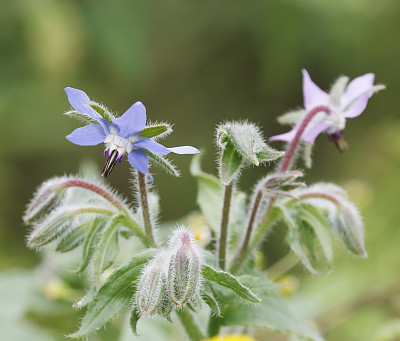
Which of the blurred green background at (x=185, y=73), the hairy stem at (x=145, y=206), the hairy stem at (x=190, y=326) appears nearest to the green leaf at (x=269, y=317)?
the hairy stem at (x=190, y=326)

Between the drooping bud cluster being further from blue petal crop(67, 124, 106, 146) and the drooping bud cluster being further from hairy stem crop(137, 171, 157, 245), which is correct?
blue petal crop(67, 124, 106, 146)

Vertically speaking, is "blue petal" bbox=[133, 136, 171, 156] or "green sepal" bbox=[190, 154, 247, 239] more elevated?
"green sepal" bbox=[190, 154, 247, 239]

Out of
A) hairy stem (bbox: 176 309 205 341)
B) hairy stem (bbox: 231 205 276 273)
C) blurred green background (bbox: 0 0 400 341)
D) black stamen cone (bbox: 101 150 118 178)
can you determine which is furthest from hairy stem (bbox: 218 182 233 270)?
blurred green background (bbox: 0 0 400 341)

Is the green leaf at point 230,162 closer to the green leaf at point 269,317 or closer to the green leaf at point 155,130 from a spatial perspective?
the green leaf at point 155,130

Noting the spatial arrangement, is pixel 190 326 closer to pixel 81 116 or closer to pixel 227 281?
pixel 227 281

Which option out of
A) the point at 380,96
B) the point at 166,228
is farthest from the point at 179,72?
the point at 166,228
